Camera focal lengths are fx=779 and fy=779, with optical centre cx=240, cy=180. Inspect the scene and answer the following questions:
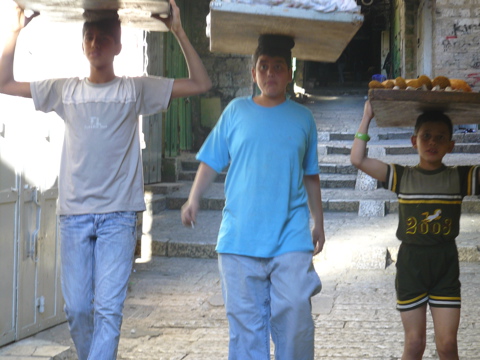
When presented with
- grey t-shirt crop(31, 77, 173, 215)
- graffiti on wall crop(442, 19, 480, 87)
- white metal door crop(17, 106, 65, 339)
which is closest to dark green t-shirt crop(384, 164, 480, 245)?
grey t-shirt crop(31, 77, 173, 215)

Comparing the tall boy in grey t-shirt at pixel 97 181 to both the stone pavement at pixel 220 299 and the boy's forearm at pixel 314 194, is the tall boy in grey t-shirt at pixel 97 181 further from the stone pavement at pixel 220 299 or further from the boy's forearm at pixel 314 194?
the stone pavement at pixel 220 299

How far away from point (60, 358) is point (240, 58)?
968cm

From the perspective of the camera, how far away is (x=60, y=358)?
204 inches

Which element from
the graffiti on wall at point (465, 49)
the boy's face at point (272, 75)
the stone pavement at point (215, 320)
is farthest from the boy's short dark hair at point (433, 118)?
the graffiti on wall at point (465, 49)

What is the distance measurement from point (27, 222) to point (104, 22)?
6.64ft

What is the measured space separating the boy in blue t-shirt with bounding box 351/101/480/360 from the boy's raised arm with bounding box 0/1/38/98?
5.89 feet

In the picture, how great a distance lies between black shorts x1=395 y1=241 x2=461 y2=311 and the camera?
3.89m

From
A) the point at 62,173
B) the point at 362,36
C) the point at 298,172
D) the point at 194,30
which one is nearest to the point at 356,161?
the point at 298,172

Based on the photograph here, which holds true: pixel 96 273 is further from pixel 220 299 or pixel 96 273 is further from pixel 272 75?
pixel 220 299

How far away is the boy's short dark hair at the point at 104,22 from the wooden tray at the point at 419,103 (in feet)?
4.47

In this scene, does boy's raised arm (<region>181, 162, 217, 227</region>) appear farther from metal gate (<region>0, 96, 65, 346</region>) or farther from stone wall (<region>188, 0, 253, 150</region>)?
stone wall (<region>188, 0, 253, 150</region>)

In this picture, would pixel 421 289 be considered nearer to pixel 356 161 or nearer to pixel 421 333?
pixel 421 333

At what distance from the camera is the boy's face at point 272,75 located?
3.76 m

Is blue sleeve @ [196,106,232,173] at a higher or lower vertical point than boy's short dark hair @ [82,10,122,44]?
lower
